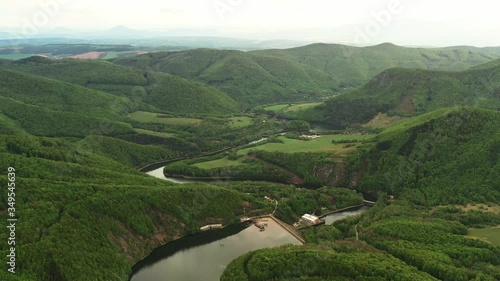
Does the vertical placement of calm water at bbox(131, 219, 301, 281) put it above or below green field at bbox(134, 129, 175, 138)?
above

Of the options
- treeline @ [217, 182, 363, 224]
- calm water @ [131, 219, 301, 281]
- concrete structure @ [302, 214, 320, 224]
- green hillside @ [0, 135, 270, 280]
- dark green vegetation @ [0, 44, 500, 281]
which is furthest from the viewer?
treeline @ [217, 182, 363, 224]

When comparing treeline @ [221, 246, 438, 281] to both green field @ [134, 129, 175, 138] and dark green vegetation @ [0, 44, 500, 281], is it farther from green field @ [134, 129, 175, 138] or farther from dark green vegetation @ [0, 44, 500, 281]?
green field @ [134, 129, 175, 138]

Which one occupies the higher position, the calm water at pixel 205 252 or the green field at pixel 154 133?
the calm water at pixel 205 252

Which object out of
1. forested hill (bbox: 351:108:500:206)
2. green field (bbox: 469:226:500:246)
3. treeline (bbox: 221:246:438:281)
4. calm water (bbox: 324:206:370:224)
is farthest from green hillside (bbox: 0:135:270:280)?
green field (bbox: 469:226:500:246)

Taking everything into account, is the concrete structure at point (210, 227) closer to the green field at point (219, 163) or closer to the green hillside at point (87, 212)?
the green hillside at point (87, 212)

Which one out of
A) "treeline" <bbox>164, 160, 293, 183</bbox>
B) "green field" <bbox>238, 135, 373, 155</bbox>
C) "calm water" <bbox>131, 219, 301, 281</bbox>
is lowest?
"treeline" <bbox>164, 160, 293, 183</bbox>

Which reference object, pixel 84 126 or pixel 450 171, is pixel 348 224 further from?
pixel 84 126

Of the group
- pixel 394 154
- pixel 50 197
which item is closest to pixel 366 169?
pixel 394 154

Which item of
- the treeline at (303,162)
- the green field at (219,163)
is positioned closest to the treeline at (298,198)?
the treeline at (303,162)
